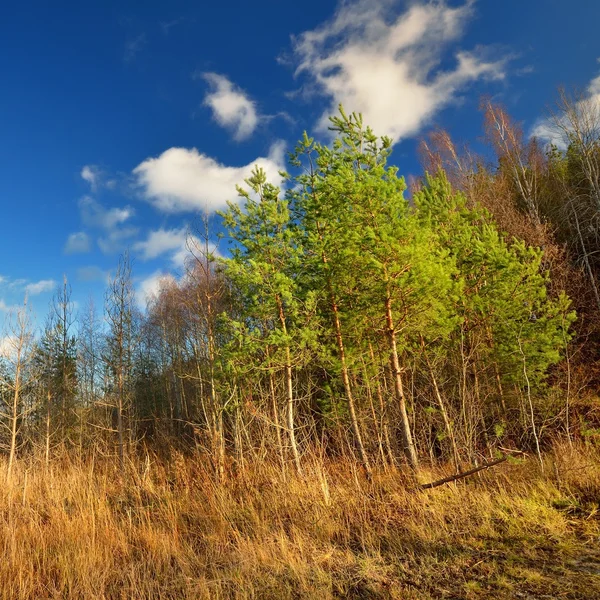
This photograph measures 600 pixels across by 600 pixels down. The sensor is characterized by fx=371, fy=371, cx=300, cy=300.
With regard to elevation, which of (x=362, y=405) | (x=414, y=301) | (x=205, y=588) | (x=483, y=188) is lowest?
(x=205, y=588)

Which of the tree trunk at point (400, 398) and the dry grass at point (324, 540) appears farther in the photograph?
the tree trunk at point (400, 398)

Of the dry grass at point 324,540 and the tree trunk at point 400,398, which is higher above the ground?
the tree trunk at point 400,398

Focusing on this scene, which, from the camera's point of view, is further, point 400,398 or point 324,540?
point 400,398

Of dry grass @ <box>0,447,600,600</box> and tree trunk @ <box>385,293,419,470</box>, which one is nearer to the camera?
dry grass @ <box>0,447,600,600</box>

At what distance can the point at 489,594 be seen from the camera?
3.20m

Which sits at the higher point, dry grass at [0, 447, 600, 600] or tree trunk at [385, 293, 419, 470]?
tree trunk at [385, 293, 419, 470]

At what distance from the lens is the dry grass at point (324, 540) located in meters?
3.56

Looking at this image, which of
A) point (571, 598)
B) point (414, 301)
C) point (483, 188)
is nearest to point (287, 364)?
point (414, 301)

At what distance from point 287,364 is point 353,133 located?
5.98 meters

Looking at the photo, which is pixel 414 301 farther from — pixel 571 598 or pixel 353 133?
pixel 571 598

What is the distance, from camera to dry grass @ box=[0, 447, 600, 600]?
356 centimetres

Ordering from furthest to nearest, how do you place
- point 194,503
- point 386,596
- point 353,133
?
point 353,133 < point 194,503 < point 386,596

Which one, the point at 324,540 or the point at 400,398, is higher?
the point at 400,398

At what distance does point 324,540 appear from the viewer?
187 inches
